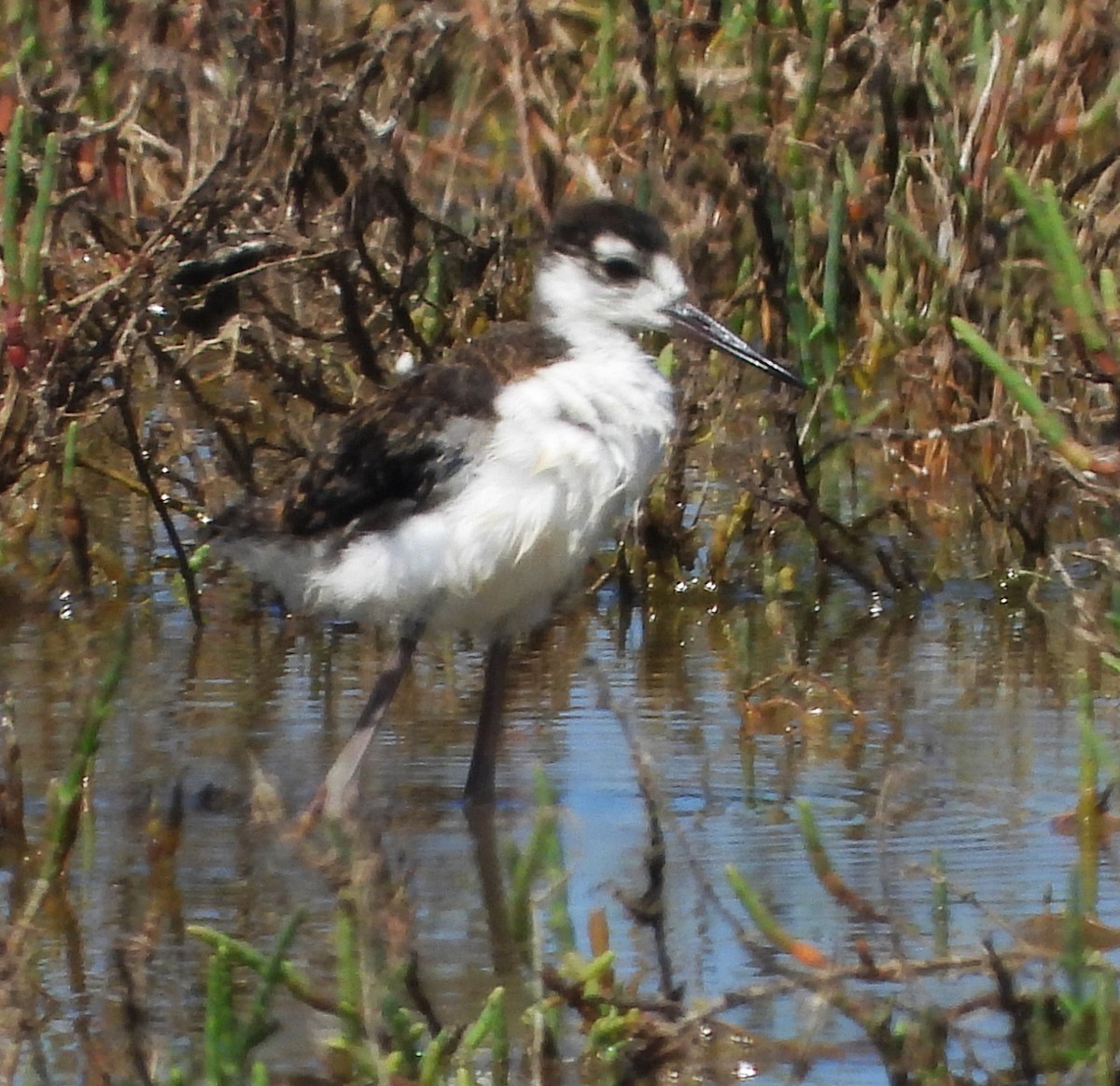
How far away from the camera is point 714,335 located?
5.23 metres

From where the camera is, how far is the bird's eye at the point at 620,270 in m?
5.06

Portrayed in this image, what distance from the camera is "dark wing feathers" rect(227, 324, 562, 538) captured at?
471 cm

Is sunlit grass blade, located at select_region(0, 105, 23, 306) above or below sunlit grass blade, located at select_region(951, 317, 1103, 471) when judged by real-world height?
above

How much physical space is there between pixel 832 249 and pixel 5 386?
72.4 inches

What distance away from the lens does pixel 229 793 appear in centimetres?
479

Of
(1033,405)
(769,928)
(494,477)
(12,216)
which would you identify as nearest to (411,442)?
(494,477)

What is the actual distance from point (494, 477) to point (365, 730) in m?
0.59

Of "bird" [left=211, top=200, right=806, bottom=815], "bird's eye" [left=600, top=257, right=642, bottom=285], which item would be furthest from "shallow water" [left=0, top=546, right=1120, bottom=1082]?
"bird's eye" [left=600, top=257, right=642, bottom=285]

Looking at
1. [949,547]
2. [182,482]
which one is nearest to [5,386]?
[182,482]

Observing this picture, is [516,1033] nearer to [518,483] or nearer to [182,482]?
[518,483]

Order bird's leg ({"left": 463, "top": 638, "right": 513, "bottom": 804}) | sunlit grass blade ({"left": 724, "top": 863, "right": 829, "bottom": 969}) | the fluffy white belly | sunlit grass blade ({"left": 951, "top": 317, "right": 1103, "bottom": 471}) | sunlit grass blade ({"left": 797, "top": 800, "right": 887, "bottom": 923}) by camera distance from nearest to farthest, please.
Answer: sunlit grass blade ({"left": 724, "top": 863, "right": 829, "bottom": 969}) < sunlit grass blade ({"left": 797, "top": 800, "right": 887, "bottom": 923}) < sunlit grass blade ({"left": 951, "top": 317, "right": 1103, "bottom": 471}) < the fluffy white belly < bird's leg ({"left": 463, "top": 638, "right": 513, "bottom": 804})

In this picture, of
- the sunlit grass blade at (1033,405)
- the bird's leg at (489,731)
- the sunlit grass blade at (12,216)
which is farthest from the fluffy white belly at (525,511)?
the sunlit grass blade at (1033,405)

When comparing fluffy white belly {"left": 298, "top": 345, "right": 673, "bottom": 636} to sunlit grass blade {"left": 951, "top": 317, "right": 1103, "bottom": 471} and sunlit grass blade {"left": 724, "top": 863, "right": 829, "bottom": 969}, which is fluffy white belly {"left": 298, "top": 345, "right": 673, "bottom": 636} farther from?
sunlit grass blade {"left": 724, "top": 863, "right": 829, "bottom": 969}

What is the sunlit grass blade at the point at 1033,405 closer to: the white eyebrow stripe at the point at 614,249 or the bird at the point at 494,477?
the bird at the point at 494,477
